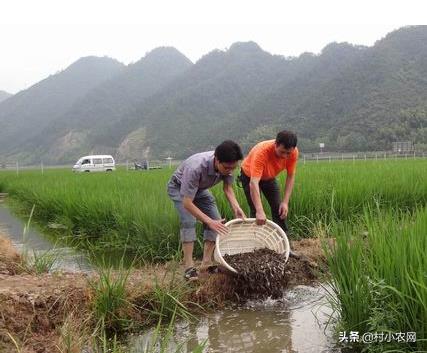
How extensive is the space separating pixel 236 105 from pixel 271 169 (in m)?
55.4

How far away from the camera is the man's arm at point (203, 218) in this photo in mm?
3236

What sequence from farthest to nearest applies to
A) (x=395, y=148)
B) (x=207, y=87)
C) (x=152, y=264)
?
(x=207, y=87)
(x=395, y=148)
(x=152, y=264)

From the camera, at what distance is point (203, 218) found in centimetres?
328

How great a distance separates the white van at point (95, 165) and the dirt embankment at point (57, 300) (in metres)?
22.7

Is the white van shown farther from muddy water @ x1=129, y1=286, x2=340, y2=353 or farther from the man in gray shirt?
muddy water @ x1=129, y1=286, x2=340, y2=353

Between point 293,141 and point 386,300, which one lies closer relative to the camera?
point 386,300

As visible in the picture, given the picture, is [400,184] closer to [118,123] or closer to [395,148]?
[395,148]

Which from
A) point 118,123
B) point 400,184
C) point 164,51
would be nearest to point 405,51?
point 118,123

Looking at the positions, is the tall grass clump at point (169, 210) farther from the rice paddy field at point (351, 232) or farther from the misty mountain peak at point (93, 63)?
the misty mountain peak at point (93, 63)

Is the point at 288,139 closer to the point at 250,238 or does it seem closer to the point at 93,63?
the point at 250,238

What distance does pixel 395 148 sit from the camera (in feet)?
99.9

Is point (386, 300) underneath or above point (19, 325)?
above

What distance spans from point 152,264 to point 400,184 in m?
3.39

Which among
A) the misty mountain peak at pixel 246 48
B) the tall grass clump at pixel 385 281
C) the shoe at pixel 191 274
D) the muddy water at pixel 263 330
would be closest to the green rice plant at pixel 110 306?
the muddy water at pixel 263 330
